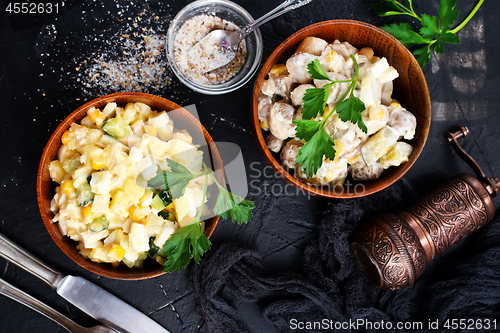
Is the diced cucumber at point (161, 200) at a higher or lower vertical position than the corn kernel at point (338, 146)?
lower

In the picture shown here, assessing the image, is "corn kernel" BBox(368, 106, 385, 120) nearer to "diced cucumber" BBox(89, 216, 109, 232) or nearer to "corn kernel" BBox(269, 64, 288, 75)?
"corn kernel" BBox(269, 64, 288, 75)

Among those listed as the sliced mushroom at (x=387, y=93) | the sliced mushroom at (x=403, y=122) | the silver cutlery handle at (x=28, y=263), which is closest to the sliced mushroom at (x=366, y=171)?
the sliced mushroom at (x=403, y=122)

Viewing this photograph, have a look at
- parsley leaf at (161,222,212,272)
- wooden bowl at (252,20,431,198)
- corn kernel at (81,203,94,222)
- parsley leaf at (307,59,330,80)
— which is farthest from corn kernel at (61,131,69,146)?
parsley leaf at (307,59,330,80)

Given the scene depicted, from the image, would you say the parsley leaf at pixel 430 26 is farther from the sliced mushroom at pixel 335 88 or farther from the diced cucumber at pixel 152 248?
the diced cucumber at pixel 152 248

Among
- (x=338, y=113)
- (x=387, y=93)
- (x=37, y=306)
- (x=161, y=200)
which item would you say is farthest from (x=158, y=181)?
(x=387, y=93)

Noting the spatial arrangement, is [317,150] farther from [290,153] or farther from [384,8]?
[384,8]

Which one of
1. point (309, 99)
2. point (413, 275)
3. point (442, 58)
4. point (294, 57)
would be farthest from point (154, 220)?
point (442, 58)
